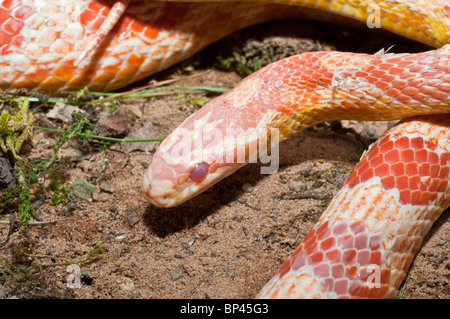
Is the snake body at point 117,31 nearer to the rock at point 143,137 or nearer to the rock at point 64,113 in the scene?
the rock at point 64,113

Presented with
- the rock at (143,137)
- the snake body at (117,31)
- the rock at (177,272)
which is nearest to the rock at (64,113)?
the snake body at (117,31)

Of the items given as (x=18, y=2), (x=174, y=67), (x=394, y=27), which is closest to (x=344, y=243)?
(x=394, y=27)

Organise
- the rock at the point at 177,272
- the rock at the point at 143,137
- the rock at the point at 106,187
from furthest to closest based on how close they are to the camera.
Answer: the rock at the point at 143,137, the rock at the point at 106,187, the rock at the point at 177,272

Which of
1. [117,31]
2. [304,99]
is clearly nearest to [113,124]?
[117,31]

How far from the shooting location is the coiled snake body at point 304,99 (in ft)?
12.2

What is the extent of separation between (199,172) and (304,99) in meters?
1.24

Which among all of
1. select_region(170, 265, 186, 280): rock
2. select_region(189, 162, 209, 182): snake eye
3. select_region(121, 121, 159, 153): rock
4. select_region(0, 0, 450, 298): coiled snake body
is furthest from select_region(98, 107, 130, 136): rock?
select_region(170, 265, 186, 280): rock

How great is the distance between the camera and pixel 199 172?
4223 mm

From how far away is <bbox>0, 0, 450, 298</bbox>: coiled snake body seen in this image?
12.2 ft

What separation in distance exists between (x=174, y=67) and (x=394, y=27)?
2652 millimetres

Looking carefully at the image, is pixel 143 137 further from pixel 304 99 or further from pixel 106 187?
pixel 304 99

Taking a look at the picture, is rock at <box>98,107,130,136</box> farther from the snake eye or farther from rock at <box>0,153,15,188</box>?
the snake eye
